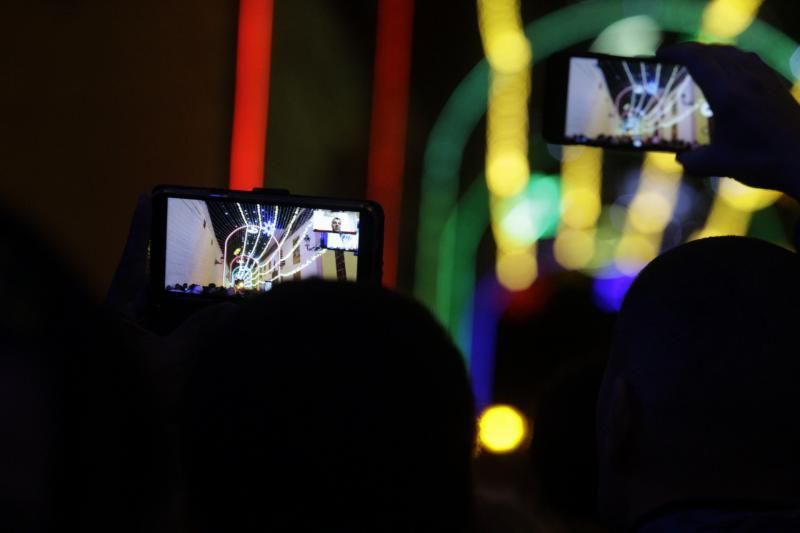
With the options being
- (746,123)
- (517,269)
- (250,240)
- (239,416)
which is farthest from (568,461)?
(517,269)

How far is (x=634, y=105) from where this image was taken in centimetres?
406

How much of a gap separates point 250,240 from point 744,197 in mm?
3457

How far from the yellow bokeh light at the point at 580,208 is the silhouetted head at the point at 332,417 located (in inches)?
152

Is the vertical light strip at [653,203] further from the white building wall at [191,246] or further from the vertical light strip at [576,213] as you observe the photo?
the white building wall at [191,246]

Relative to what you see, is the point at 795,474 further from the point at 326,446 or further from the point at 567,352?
the point at 567,352

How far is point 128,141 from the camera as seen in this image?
7.61 ft

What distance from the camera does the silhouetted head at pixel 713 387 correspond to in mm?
830

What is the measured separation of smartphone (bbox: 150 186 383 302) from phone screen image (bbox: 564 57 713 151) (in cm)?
270

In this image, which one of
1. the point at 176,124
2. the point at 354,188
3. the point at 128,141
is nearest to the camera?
the point at 128,141

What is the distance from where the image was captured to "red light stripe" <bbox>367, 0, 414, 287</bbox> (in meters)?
3.82

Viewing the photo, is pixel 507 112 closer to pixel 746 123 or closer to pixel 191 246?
pixel 191 246

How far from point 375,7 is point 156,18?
1.72 metres

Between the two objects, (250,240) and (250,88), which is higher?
(250,88)

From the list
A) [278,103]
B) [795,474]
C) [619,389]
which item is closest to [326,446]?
[619,389]
